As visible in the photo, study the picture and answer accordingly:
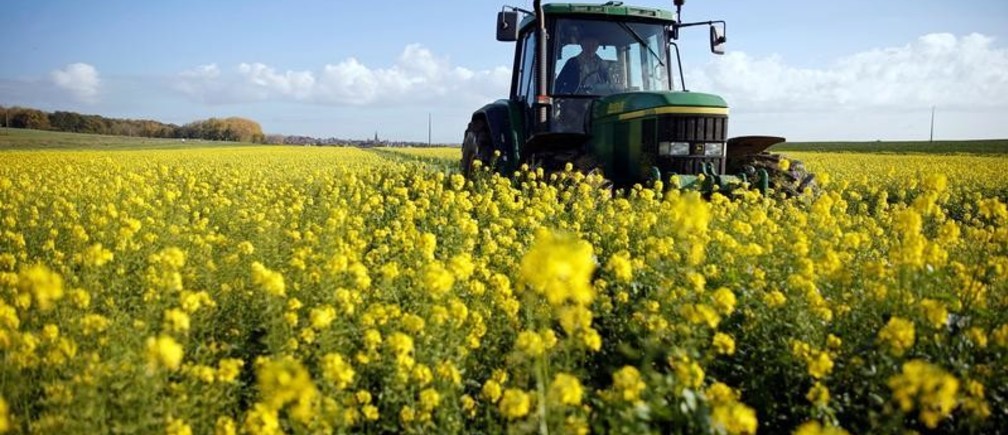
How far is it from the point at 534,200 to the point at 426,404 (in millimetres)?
4098

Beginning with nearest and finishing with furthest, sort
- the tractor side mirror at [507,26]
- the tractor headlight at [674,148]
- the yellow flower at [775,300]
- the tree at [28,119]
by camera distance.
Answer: the yellow flower at [775,300] → the tractor side mirror at [507,26] → the tractor headlight at [674,148] → the tree at [28,119]

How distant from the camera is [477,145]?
920 cm

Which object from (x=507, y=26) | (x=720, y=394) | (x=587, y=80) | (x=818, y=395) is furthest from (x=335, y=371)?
(x=587, y=80)

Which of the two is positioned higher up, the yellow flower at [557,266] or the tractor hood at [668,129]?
the tractor hood at [668,129]

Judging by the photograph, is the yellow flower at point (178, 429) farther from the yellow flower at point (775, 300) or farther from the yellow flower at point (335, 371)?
the yellow flower at point (775, 300)

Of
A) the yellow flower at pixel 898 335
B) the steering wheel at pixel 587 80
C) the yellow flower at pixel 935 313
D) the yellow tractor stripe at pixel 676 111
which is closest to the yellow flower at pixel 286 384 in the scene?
the yellow flower at pixel 898 335

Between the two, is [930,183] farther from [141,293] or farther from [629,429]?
[141,293]

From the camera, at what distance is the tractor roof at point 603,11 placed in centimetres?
761

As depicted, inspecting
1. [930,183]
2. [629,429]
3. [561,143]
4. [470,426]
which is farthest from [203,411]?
[561,143]

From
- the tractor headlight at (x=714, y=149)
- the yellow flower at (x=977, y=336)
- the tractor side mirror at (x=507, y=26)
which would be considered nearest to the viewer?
the yellow flower at (x=977, y=336)

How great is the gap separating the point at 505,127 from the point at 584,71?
57.4 inches

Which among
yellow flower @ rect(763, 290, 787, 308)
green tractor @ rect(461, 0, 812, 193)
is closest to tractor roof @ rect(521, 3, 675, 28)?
green tractor @ rect(461, 0, 812, 193)

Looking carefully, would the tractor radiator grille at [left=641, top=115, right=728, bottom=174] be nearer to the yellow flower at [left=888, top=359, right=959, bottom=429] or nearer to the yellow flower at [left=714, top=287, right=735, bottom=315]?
the yellow flower at [left=714, top=287, right=735, bottom=315]

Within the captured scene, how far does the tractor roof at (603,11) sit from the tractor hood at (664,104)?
3.74 feet
